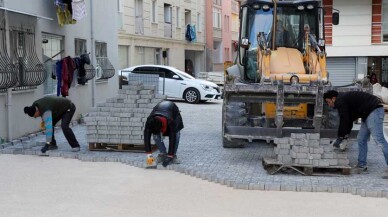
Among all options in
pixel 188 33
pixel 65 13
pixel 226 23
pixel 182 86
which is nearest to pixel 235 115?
pixel 65 13

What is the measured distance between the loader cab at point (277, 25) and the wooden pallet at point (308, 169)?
3276mm

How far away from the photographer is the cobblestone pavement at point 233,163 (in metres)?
7.68

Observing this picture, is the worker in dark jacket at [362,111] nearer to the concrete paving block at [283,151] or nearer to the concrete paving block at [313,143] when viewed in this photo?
the concrete paving block at [313,143]

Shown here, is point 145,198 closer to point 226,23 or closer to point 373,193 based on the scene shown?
point 373,193

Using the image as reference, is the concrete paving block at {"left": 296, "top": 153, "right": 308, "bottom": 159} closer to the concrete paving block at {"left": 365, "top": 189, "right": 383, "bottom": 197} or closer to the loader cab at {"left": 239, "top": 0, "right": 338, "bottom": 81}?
the concrete paving block at {"left": 365, "top": 189, "right": 383, "bottom": 197}

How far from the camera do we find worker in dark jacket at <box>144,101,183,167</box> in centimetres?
884

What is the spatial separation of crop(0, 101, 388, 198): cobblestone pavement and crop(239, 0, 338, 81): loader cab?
73.0 inches

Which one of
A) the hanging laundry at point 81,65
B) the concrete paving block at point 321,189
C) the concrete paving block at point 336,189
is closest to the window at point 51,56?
the hanging laundry at point 81,65

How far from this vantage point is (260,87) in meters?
9.57

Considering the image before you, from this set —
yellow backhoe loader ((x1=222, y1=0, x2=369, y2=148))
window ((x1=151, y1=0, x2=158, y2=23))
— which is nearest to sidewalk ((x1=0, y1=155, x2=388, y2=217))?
yellow backhoe loader ((x1=222, y1=0, x2=369, y2=148))

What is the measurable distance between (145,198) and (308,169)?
8.89 feet

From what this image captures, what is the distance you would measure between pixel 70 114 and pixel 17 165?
1637 millimetres

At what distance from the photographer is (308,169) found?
8.38 metres

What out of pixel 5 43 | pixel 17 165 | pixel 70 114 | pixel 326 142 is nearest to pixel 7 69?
pixel 5 43
